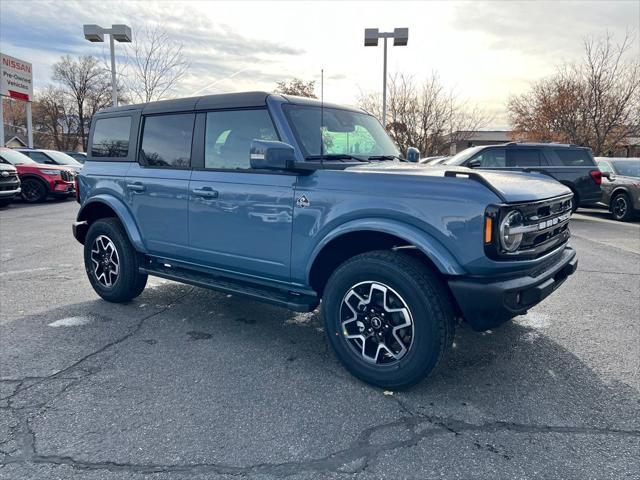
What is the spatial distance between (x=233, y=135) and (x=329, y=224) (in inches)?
50.8

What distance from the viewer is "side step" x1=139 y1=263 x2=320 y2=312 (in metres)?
3.59

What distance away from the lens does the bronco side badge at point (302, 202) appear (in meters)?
3.45

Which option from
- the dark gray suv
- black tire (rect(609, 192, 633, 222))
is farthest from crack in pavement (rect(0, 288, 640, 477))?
black tire (rect(609, 192, 633, 222))

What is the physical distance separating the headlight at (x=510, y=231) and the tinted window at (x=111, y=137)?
12.1 ft

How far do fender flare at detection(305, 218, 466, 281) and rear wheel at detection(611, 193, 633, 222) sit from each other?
11583mm

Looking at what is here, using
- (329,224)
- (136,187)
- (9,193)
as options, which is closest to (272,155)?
(329,224)

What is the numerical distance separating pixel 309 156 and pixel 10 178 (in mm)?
13402

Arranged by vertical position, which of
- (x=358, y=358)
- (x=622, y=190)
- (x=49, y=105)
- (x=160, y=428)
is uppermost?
(x=49, y=105)

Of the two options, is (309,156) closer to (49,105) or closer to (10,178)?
(10,178)

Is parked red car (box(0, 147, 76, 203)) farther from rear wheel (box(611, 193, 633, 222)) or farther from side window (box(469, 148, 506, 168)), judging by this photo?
rear wheel (box(611, 193, 633, 222))

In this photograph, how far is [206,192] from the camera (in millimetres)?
4008

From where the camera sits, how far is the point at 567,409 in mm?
2939

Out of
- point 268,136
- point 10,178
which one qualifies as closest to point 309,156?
point 268,136

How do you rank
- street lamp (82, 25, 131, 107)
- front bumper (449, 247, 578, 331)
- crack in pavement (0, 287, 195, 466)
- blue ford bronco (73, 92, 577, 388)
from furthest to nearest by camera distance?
street lamp (82, 25, 131, 107) → blue ford bronco (73, 92, 577, 388) → front bumper (449, 247, 578, 331) → crack in pavement (0, 287, 195, 466)
